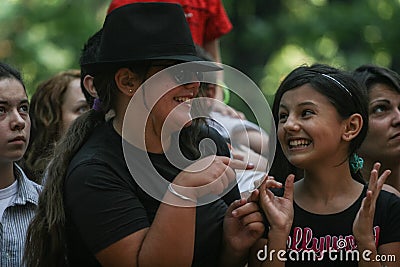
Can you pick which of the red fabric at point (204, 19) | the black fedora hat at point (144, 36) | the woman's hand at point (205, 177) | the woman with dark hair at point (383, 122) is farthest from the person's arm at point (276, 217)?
the red fabric at point (204, 19)

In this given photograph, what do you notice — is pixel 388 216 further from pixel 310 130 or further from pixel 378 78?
pixel 378 78

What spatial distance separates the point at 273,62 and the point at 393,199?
5984mm

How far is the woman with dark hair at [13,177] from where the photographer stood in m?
3.17

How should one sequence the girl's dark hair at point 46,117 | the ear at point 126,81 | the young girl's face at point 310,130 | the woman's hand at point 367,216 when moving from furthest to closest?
the girl's dark hair at point 46,117, the young girl's face at point 310,130, the ear at point 126,81, the woman's hand at point 367,216

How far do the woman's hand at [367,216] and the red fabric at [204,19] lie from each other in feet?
7.49

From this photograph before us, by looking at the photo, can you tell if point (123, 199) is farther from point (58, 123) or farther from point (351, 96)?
point (58, 123)

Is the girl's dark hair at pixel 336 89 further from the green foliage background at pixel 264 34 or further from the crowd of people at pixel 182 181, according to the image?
the green foliage background at pixel 264 34

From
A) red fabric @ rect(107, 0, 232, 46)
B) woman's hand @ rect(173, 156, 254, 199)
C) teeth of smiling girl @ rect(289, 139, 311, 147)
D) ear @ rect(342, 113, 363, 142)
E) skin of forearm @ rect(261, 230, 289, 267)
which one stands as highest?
red fabric @ rect(107, 0, 232, 46)

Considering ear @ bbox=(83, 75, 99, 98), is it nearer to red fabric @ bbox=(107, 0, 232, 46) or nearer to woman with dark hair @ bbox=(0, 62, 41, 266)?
woman with dark hair @ bbox=(0, 62, 41, 266)

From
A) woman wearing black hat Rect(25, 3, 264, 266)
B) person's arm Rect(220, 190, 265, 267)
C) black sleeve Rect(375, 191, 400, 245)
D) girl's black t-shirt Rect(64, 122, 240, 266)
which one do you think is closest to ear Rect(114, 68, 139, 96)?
woman wearing black hat Rect(25, 3, 264, 266)

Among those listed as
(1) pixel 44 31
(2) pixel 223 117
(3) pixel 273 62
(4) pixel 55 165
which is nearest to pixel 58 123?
(2) pixel 223 117

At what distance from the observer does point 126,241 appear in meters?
2.54

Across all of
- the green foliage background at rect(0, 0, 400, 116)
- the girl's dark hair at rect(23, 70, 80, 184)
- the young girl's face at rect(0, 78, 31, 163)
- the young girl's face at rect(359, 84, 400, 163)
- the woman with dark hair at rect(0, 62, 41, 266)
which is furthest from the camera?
the green foliage background at rect(0, 0, 400, 116)

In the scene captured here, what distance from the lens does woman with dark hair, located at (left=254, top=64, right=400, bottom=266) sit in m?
2.74
